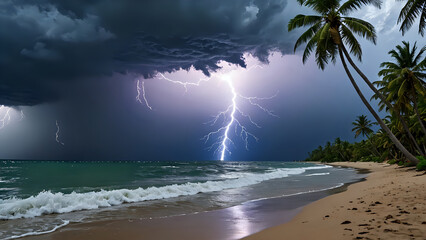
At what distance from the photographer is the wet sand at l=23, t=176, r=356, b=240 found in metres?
5.54

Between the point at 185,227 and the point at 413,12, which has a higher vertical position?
the point at 413,12

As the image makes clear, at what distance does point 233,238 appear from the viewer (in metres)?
5.18

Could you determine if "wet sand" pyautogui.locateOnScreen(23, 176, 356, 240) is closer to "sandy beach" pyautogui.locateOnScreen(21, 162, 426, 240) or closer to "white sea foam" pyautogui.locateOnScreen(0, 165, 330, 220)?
"sandy beach" pyautogui.locateOnScreen(21, 162, 426, 240)

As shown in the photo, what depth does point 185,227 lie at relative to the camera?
6.23 metres

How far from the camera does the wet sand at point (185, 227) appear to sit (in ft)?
18.2

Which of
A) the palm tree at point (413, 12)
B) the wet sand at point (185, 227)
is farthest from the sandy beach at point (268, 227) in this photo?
the palm tree at point (413, 12)

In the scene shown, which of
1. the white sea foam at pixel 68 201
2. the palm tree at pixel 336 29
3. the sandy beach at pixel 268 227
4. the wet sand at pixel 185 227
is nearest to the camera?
the sandy beach at pixel 268 227

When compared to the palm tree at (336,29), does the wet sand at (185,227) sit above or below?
below

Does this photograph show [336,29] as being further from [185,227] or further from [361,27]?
[185,227]

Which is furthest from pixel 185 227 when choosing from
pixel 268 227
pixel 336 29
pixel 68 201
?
pixel 336 29

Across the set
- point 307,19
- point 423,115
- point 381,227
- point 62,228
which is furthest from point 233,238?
point 423,115

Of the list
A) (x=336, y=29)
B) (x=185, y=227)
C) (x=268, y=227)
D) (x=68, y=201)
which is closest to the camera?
(x=268, y=227)

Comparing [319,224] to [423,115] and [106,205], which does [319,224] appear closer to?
[106,205]

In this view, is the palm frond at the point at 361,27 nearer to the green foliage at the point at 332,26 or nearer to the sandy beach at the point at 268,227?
the green foliage at the point at 332,26
